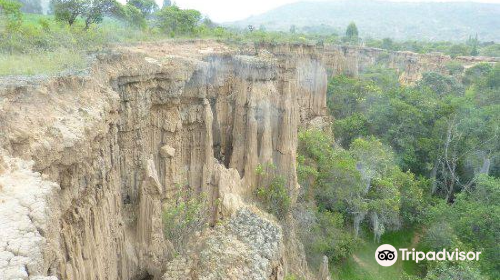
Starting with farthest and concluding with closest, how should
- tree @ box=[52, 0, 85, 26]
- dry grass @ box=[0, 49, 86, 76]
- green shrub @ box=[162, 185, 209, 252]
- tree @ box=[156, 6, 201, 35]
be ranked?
tree @ box=[156, 6, 201, 35]
tree @ box=[52, 0, 85, 26]
green shrub @ box=[162, 185, 209, 252]
dry grass @ box=[0, 49, 86, 76]

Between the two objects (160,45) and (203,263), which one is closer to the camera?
(203,263)

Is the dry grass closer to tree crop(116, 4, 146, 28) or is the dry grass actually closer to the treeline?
the treeline

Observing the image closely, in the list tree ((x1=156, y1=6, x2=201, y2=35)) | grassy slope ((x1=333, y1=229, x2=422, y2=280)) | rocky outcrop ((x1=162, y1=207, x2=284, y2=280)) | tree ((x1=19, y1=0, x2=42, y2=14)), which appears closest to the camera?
rocky outcrop ((x1=162, y1=207, x2=284, y2=280))

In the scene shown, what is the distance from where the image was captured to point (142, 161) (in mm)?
12414

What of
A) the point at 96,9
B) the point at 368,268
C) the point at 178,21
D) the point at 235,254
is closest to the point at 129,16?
the point at 96,9

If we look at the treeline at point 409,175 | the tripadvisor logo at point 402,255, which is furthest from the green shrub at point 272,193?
the tripadvisor logo at point 402,255

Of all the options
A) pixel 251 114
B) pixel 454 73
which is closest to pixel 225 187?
pixel 251 114

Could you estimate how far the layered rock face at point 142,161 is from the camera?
6.21m

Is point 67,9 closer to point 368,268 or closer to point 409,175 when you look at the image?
point 368,268

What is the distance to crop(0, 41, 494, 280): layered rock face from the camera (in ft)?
20.4

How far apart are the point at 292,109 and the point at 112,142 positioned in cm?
983

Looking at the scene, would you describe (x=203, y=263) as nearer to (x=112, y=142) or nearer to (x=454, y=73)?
(x=112, y=142)

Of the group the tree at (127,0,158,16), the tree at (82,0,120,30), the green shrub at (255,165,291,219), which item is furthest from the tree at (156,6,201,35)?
the tree at (127,0,158,16)

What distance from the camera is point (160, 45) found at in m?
16.8
